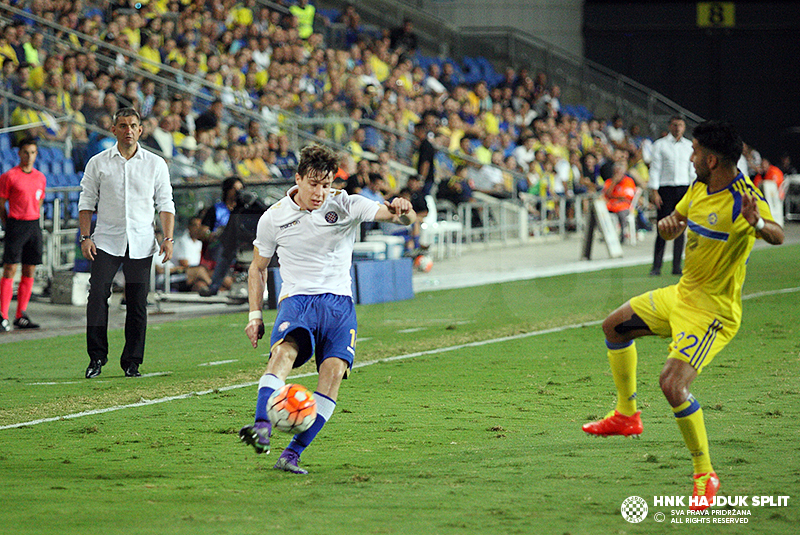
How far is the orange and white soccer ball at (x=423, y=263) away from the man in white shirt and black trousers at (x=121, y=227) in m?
9.51

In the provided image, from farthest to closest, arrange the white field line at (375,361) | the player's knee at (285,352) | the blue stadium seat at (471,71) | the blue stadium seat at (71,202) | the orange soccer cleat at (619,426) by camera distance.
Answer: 1. the blue stadium seat at (471,71)
2. the blue stadium seat at (71,202)
3. the white field line at (375,361)
4. the orange soccer cleat at (619,426)
5. the player's knee at (285,352)

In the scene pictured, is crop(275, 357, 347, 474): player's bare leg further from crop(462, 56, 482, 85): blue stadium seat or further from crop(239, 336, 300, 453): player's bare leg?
crop(462, 56, 482, 85): blue stadium seat

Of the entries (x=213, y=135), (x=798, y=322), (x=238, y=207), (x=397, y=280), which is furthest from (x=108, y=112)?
(x=798, y=322)

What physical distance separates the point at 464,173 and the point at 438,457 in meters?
16.2

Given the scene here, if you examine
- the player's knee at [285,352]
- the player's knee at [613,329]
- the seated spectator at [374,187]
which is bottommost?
the player's knee at [285,352]

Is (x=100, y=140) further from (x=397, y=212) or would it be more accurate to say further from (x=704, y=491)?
(x=704, y=491)

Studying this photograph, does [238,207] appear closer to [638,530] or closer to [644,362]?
[644,362]

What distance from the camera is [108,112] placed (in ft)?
56.7

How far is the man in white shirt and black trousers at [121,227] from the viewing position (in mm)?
9211

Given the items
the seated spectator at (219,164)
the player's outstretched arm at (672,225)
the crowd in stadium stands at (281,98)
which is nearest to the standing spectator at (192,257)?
the crowd in stadium stands at (281,98)

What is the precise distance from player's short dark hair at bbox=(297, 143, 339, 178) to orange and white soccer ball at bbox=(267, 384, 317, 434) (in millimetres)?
1300

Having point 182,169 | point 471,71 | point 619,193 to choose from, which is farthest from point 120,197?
point 471,71

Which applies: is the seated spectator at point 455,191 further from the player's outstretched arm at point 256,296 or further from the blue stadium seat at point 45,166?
the player's outstretched arm at point 256,296

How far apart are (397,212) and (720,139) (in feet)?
5.94
